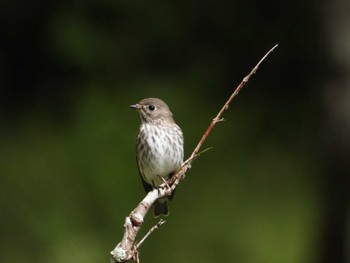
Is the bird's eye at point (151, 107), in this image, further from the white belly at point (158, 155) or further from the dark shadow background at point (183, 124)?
the dark shadow background at point (183, 124)

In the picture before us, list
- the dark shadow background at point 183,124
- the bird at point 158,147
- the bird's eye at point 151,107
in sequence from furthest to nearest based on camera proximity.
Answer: the dark shadow background at point 183,124 → the bird at point 158,147 → the bird's eye at point 151,107

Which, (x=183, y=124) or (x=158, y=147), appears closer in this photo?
(x=158, y=147)

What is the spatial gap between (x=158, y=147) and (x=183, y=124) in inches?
85.0

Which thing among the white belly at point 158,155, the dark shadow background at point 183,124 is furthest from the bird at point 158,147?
the dark shadow background at point 183,124

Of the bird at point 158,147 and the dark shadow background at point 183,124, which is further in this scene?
the dark shadow background at point 183,124

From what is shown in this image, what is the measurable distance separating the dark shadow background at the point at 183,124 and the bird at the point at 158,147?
178 cm

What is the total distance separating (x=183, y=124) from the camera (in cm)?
633

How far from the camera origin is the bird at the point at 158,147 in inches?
162

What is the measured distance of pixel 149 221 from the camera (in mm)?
5938

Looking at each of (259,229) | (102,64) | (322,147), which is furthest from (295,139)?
(102,64)

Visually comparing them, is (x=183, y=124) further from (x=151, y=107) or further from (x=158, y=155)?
(x=151, y=107)

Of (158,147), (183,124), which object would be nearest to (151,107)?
(158,147)

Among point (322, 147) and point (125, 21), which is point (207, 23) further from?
point (322, 147)

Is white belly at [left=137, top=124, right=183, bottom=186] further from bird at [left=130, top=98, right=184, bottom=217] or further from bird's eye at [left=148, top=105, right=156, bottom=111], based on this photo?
bird's eye at [left=148, top=105, right=156, bottom=111]
